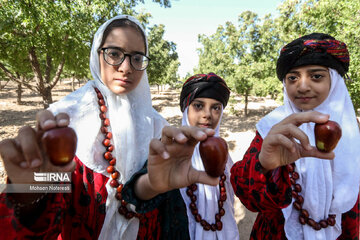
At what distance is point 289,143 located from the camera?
957 mm

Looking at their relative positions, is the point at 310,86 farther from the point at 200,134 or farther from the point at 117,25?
the point at 117,25

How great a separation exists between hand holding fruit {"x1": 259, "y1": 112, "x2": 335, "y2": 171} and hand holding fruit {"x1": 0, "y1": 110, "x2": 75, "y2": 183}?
1047 millimetres

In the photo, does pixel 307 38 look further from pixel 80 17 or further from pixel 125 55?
pixel 80 17

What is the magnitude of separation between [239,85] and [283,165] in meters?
11.2

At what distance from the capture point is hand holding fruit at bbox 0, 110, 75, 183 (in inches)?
29.8

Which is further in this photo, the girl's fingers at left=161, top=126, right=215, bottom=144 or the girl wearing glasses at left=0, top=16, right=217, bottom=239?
the girl wearing glasses at left=0, top=16, right=217, bottom=239

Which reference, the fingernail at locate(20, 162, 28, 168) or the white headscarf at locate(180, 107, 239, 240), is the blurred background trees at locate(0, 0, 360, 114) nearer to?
the white headscarf at locate(180, 107, 239, 240)

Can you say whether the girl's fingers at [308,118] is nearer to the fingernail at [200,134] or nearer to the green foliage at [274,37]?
the fingernail at [200,134]

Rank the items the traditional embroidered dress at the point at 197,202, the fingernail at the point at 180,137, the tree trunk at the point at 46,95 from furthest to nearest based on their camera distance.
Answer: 1. the tree trunk at the point at 46,95
2. the traditional embroidered dress at the point at 197,202
3. the fingernail at the point at 180,137

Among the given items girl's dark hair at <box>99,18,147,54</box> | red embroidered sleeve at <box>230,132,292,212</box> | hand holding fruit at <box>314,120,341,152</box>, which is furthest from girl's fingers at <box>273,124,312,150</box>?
girl's dark hair at <box>99,18,147,54</box>

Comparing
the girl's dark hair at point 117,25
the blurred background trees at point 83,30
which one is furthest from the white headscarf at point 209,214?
the blurred background trees at point 83,30

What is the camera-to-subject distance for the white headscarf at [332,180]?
1322mm

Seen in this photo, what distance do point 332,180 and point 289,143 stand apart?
2.59ft

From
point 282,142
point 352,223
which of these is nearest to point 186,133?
point 282,142
